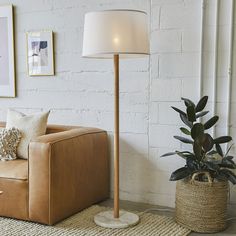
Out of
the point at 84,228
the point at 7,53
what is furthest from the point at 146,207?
the point at 7,53

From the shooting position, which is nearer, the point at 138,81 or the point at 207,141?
the point at 207,141

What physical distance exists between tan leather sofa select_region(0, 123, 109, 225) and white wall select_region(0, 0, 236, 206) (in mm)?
400

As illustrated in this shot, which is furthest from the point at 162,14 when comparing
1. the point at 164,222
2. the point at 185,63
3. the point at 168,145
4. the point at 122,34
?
the point at 164,222

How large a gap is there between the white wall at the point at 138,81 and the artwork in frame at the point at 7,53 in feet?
0.20

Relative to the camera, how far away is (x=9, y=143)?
9.93ft

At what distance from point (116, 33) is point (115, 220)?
1.23 m

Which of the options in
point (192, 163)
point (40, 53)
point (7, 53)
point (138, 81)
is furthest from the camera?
point (7, 53)

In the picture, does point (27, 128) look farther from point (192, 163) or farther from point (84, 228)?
point (192, 163)

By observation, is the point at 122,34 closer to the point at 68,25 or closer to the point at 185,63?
the point at 185,63

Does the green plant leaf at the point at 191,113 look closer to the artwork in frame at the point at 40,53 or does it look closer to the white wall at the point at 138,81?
the white wall at the point at 138,81

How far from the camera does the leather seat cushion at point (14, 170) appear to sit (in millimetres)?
2648

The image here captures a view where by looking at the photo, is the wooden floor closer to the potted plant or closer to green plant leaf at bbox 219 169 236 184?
the potted plant

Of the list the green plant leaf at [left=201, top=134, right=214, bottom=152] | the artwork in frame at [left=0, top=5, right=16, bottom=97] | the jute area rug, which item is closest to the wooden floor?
the jute area rug

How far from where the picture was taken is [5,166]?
2.83m
